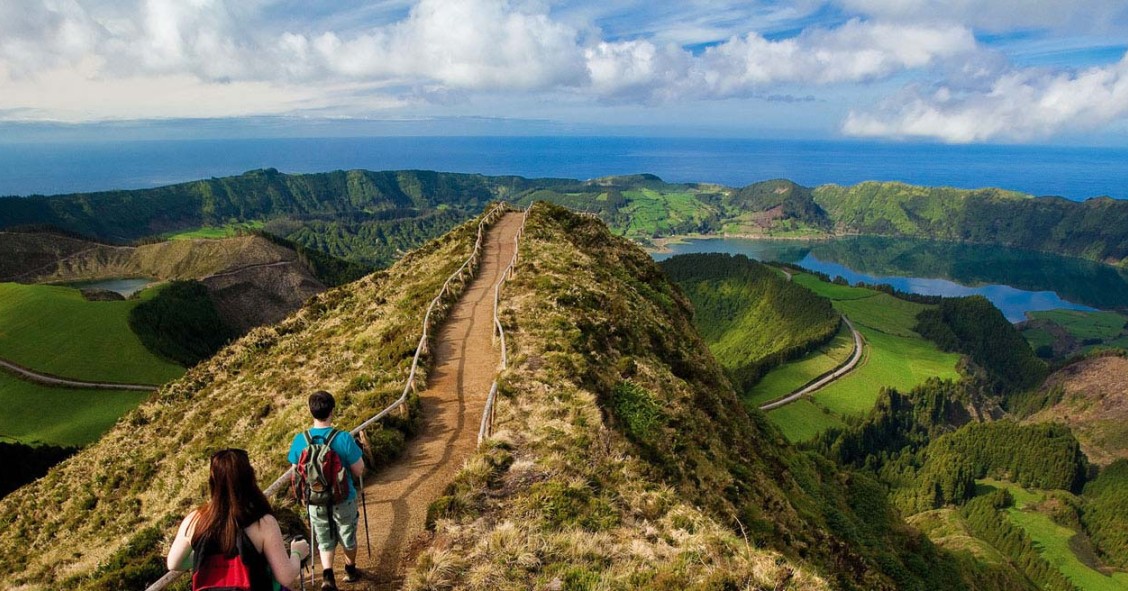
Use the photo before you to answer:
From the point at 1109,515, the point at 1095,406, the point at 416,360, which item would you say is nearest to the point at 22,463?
the point at 416,360

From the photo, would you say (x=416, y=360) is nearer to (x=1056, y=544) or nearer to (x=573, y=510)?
(x=573, y=510)

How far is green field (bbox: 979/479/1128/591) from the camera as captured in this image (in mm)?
105312

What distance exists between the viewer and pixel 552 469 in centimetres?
1335

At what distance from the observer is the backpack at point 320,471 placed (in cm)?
848

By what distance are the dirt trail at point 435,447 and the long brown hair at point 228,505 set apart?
4.91 m

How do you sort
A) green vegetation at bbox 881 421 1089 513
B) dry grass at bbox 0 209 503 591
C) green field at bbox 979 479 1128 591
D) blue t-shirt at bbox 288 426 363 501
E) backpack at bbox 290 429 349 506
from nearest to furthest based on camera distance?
backpack at bbox 290 429 349 506, blue t-shirt at bbox 288 426 363 501, dry grass at bbox 0 209 503 591, green field at bbox 979 479 1128 591, green vegetation at bbox 881 421 1089 513

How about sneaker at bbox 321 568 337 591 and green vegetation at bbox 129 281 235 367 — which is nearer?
sneaker at bbox 321 568 337 591

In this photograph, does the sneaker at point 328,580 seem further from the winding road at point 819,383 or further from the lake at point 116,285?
the lake at point 116,285

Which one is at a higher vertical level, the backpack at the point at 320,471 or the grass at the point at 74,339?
the backpack at the point at 320,471

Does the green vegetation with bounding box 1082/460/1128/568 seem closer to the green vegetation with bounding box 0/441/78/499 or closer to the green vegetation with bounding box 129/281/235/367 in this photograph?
the green vegetation with bounding box 0/441/78/499

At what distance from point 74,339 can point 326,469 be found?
4397 inches

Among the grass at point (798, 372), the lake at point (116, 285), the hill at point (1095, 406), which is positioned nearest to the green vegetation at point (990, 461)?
the hill at point (1095, 406)

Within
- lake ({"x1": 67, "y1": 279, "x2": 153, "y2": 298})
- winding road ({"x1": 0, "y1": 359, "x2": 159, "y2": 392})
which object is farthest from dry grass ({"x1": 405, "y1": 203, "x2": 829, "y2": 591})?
lake ({"x1": 67, "y1": 279, "x2": 153, "y2": 298})

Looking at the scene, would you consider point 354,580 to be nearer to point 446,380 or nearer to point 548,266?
point 446,380
